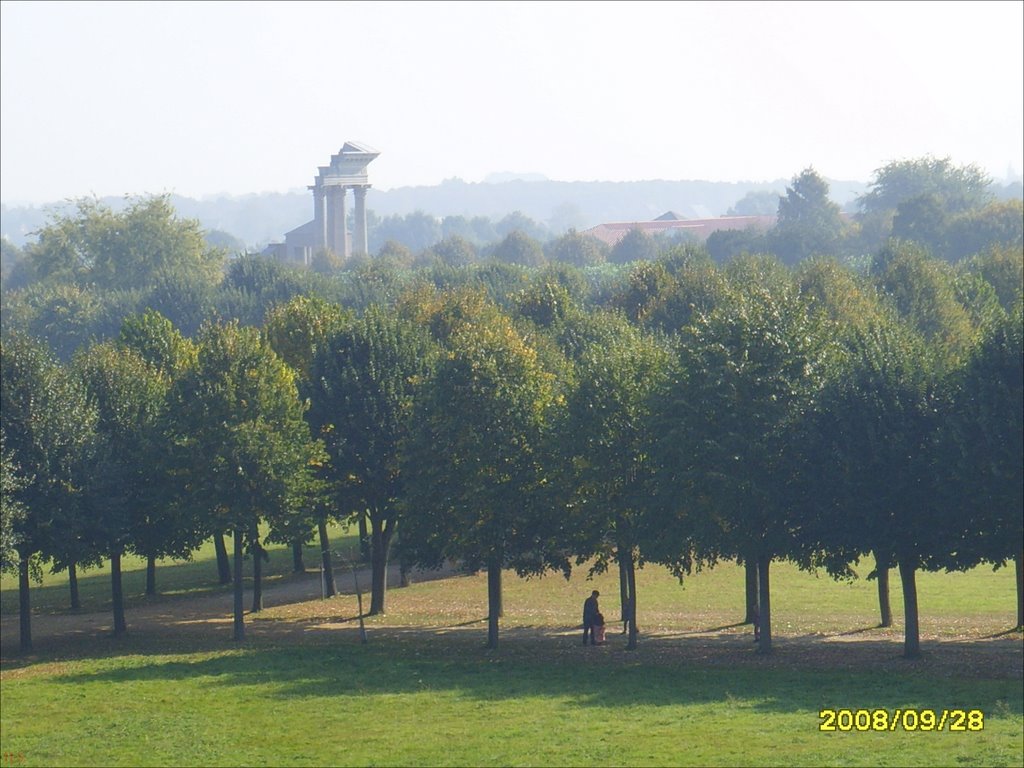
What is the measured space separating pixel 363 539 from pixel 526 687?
69.6 ft

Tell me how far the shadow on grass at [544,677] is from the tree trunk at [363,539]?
31.3 feet

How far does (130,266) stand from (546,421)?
13396 cm

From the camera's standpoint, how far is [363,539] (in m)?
61.3

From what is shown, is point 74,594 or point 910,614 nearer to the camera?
point 910,614

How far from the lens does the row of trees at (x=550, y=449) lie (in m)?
41.9

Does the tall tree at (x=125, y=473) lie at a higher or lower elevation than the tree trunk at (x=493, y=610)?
higher

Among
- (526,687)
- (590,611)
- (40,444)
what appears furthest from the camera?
(40,444)

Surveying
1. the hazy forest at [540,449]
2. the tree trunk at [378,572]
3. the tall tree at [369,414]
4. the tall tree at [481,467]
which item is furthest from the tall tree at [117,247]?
the tall tree at [481,467]

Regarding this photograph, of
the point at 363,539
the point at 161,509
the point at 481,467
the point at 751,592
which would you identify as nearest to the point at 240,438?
the point at 161,509

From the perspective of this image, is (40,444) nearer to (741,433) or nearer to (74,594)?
(74,594)
